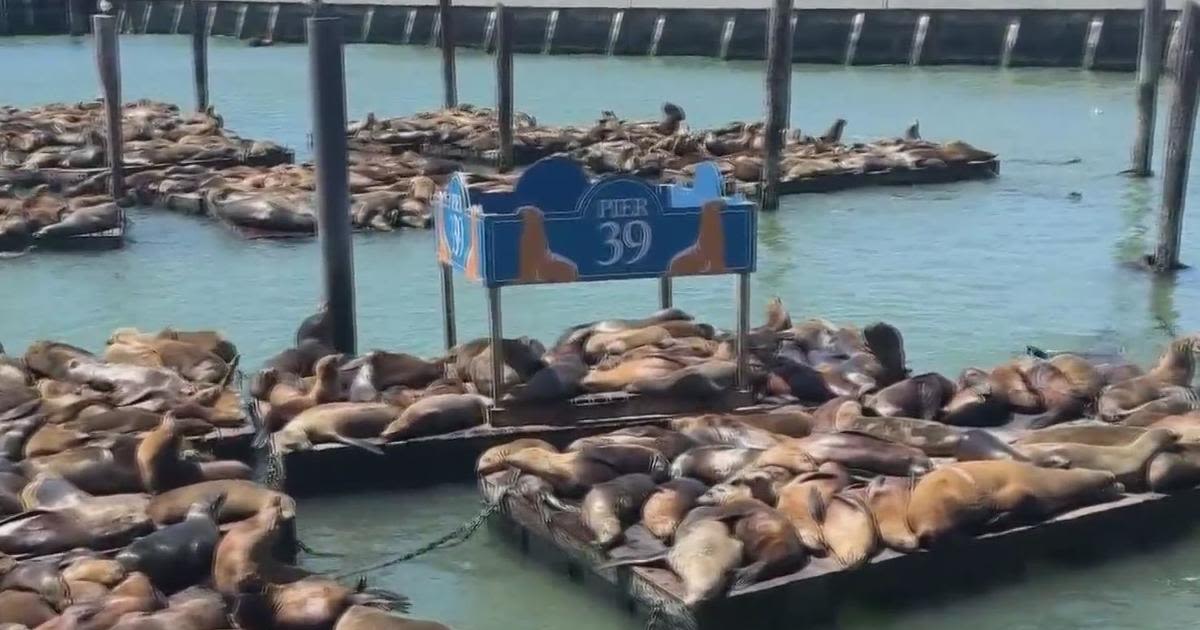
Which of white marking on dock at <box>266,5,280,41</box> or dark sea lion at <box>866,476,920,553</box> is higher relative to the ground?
white marking on dock at <box>266,5,280,41</box>

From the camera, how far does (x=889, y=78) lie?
31125mm

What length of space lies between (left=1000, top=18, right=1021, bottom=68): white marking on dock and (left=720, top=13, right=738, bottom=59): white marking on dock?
21.3 ft

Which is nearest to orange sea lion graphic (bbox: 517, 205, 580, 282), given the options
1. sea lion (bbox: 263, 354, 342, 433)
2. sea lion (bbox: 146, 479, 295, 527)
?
sea lion (bbox: 263, 354, 342, 433)

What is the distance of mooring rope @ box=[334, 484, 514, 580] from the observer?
6.00 m

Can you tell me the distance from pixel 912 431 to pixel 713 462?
0.89m

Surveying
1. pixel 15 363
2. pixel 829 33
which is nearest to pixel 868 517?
pixel 15 363

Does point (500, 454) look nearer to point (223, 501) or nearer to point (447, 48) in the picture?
point (223, 501)

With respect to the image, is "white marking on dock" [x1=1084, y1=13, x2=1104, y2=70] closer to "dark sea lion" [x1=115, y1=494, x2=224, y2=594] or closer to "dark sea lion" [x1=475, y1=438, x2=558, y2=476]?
"dark sea lion" [x1=475, y1=438, x2=558, y2=476]

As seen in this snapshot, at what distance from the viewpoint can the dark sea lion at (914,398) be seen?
6.76 meters

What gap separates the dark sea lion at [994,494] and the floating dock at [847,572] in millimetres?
54

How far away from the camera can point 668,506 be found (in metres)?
5.57

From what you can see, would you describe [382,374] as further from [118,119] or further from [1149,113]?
[1149,113]

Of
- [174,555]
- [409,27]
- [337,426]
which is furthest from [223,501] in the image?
[409,27]

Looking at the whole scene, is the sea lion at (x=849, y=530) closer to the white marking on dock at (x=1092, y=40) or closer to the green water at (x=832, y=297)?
the green water at (x=832, y=297)
